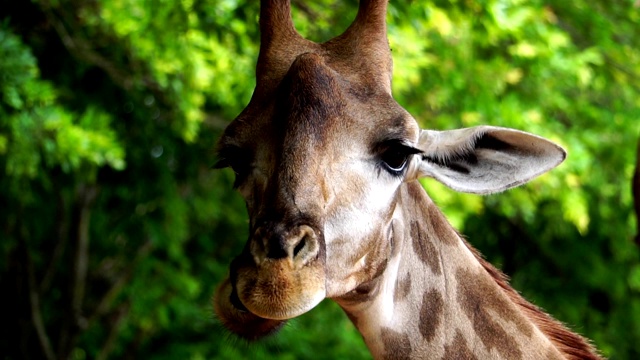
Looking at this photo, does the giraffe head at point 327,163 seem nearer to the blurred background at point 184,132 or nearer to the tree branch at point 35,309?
the blurred background at point 184,132

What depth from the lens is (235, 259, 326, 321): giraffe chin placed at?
293 cm

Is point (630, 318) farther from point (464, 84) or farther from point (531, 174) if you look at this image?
point (531, 174)

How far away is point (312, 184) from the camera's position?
10.3ft

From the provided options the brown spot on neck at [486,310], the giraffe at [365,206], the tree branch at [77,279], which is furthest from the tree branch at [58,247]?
the brown spot on neck at [486,310]

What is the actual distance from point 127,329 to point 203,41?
4.91 meters

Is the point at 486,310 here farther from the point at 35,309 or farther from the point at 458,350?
the point at 35,309

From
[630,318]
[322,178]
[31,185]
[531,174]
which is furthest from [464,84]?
[630,318]

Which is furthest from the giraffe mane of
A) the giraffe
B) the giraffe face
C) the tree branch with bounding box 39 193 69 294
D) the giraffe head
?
the tree branch with bounding box 39 193 69 294

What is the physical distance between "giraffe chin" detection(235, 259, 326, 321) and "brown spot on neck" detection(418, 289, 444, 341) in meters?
0.76

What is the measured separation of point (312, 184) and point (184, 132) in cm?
416

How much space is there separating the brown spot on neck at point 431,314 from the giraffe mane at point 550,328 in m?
0.31

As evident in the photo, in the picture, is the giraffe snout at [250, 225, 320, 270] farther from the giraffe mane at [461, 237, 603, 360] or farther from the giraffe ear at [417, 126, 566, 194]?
the giraffe mane at [461, 237, 603, 360]

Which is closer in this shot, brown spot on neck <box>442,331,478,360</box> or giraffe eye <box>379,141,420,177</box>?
giraffe eye <box>379,141,420,177</box>

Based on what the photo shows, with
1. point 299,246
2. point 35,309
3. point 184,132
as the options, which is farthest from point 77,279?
point 299,246
